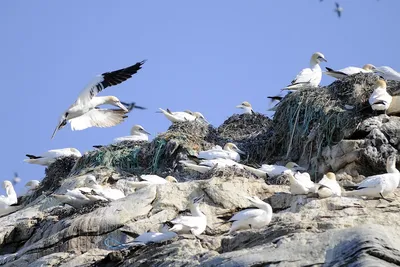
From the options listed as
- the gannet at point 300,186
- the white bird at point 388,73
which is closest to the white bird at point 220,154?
the white bird at point 388,73

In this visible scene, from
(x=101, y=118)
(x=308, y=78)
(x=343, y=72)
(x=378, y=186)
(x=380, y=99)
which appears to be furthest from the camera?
(x=101, y=118)

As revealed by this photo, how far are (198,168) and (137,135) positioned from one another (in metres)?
4.97

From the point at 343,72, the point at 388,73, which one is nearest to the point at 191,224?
the point at 343,72

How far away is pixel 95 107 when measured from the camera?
26.1 m

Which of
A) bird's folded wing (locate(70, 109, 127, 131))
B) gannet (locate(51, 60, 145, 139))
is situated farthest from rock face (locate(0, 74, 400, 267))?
bird's folded wing (locate(70, 109, 127, 131))

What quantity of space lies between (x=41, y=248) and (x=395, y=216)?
552 centimetres

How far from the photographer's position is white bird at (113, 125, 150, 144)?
2530cm

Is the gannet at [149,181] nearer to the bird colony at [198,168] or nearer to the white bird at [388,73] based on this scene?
the bird colony at [198,168]

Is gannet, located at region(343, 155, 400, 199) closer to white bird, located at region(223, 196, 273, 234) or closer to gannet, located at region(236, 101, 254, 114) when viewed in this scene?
white bird, located at region(223, 196, 273, 234)

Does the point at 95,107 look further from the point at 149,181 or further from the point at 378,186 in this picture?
the point at 378,186

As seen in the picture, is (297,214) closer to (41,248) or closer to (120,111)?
(41,248)

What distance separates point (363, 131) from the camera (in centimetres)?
2127

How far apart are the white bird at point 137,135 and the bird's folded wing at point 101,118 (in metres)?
0.43

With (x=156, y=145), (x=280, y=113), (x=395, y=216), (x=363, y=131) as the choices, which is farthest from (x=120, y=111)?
(x=395, y=216)
